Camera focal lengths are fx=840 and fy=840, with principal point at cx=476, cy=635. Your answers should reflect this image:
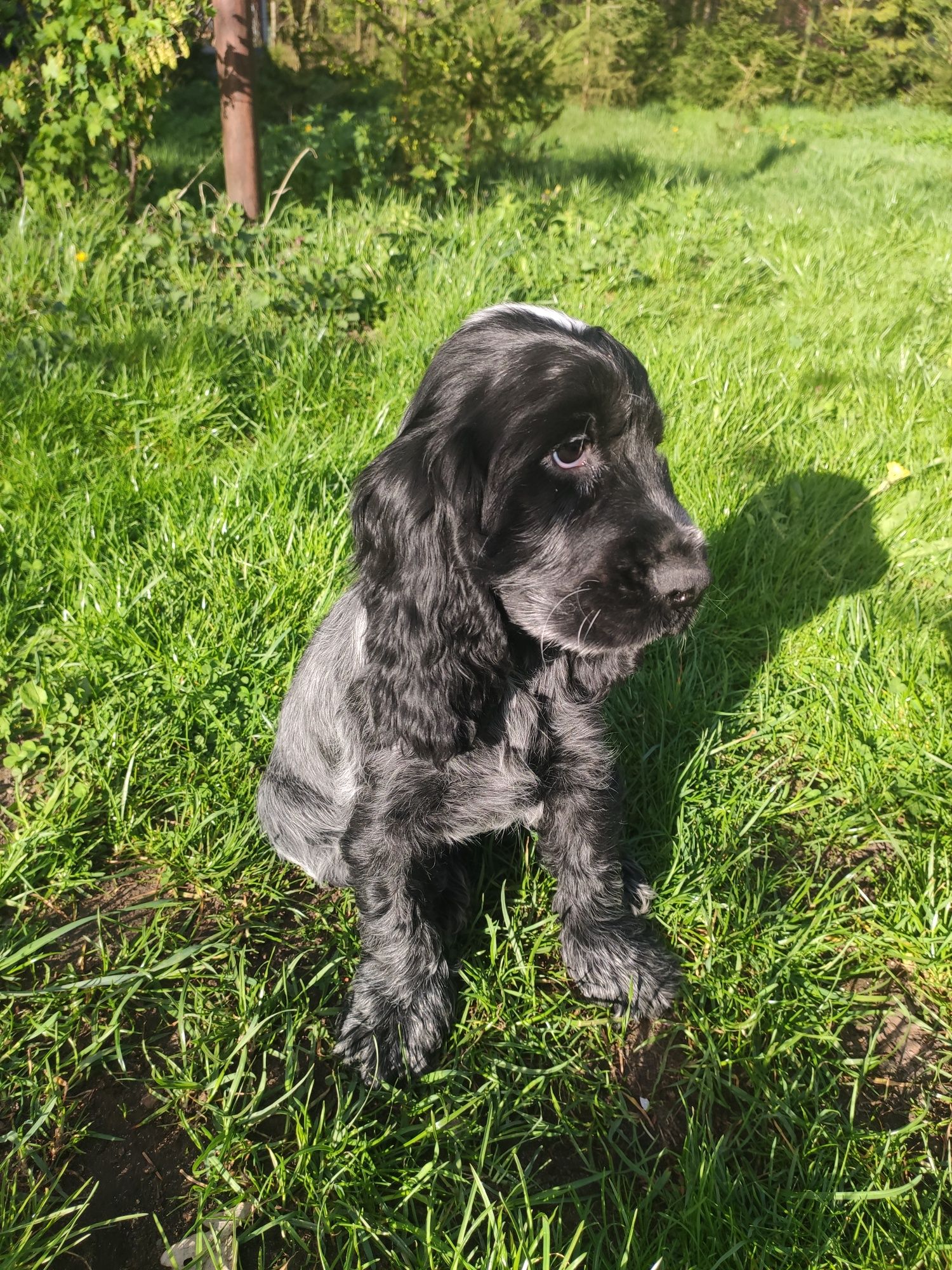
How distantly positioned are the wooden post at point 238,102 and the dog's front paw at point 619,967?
188 inches

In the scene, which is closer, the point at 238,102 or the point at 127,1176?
the point at 127,1176

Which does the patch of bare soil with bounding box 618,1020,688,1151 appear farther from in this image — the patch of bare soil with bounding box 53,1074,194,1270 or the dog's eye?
the dog's eye

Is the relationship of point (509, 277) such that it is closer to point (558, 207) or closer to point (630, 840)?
point (558, 207)

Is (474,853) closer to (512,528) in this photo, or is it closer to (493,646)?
(493,646)

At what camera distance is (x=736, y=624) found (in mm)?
3182

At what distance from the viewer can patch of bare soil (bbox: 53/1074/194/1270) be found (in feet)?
5.65

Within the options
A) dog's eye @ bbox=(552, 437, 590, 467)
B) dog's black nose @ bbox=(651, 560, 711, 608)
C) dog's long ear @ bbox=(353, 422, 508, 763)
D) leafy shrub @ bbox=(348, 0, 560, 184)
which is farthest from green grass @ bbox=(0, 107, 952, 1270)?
leafy shrub @ bbox=(348, 0, 560, 184)

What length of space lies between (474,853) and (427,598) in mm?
1037

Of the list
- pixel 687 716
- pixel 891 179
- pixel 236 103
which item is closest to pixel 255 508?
pixel 687 716

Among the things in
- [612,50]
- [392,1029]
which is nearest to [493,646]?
[392,1029]

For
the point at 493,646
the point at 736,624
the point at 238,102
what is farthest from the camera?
the point at 238,102

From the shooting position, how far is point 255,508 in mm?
3332

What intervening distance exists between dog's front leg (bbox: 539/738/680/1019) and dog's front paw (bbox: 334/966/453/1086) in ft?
1.20

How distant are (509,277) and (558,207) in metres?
2.05
